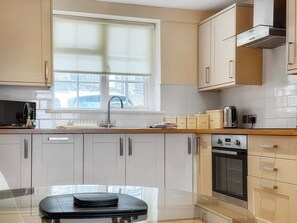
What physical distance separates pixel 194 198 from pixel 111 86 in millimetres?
2809

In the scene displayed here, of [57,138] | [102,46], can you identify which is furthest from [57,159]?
[102,46]

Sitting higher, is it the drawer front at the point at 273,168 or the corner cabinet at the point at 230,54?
the corner cabinet at the point at 230,54

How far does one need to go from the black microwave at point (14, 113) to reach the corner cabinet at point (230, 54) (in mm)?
1997

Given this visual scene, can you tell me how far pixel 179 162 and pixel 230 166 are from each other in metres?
0.58

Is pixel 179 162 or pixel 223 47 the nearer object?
pixel 179 162

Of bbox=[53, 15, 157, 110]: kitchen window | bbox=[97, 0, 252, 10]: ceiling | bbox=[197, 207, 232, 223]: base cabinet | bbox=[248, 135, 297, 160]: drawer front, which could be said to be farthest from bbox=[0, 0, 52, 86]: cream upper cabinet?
bbox=[197, 207, 232, 223]: base cabinet

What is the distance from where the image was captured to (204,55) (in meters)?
4.70

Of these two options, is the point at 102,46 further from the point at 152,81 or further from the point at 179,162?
the point at 179,162

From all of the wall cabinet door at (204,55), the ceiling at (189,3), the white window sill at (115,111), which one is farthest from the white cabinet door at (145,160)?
the ceiling at (189,3)

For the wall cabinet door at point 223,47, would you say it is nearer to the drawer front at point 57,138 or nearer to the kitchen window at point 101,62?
the kitchen window at point 101,62

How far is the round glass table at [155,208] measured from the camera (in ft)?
4.96

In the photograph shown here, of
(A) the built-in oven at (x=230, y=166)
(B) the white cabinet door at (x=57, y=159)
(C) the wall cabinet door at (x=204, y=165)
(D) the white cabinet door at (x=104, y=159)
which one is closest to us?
(A) the built-in oven at (x=230, y=166)

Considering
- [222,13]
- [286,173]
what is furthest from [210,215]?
[222,13]

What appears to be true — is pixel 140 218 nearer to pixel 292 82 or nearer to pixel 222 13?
pixel 292 82
